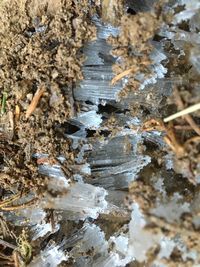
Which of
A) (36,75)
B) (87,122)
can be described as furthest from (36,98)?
(87,122)

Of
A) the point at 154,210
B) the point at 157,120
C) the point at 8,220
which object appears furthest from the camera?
the point at 8,220

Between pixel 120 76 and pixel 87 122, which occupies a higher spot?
pixel 120 76

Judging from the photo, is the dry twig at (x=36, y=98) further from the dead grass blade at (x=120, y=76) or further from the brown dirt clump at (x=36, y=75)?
the dead grass blade at (x=120, y=76)

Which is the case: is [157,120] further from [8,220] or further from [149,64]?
[8,220]

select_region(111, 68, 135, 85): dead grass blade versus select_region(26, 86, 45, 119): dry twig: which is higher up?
select_region(111, 68, 135, 85): dead grass blade

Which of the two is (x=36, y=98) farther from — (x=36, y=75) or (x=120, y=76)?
(x=120, y=76)

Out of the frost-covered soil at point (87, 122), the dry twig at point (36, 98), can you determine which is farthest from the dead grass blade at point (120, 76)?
the dry twig at point (36, 98)

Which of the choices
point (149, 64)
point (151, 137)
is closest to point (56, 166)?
point (151, 137)

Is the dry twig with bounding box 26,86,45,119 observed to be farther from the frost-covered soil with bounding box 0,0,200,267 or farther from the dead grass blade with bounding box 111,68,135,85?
the dead grass blade with bounding box 111,68,135,85

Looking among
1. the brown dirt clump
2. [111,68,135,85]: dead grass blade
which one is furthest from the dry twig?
[111,68,135,85]: dead grass blade
